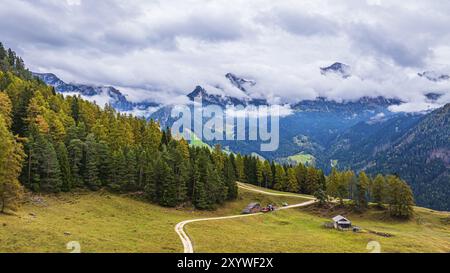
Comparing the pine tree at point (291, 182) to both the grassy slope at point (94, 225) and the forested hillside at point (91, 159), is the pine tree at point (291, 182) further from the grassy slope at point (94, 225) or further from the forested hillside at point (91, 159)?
the grassy slope at point (94, 225)

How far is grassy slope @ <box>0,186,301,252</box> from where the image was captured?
48438mm

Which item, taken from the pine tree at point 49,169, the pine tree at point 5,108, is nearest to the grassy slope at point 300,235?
the pine tree at point 49,169

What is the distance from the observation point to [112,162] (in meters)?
107

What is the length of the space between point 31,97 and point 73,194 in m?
38.6

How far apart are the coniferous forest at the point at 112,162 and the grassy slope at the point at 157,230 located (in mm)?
5714

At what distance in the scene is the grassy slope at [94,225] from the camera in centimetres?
4844

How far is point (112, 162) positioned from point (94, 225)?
41509 mm

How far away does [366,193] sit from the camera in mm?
131875

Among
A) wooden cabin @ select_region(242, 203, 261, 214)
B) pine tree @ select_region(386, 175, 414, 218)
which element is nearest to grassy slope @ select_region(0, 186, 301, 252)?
wooden cabin @ select_region(242, 203, 261, 214)

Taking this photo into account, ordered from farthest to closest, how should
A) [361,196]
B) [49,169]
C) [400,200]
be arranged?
1. [361,196]
2. [400,200]
3. [49,169]

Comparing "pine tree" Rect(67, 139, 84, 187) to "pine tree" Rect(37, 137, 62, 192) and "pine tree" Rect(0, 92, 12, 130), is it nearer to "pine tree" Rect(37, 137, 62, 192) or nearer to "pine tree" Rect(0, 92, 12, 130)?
"pine tree" Rect(37, 137, 62, 192)

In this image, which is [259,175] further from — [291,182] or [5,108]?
[5,108]

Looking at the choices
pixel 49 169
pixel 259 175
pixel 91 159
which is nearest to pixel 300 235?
pixel 91 159

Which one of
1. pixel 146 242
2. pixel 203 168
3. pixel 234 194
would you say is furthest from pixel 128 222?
pixel 234 194
